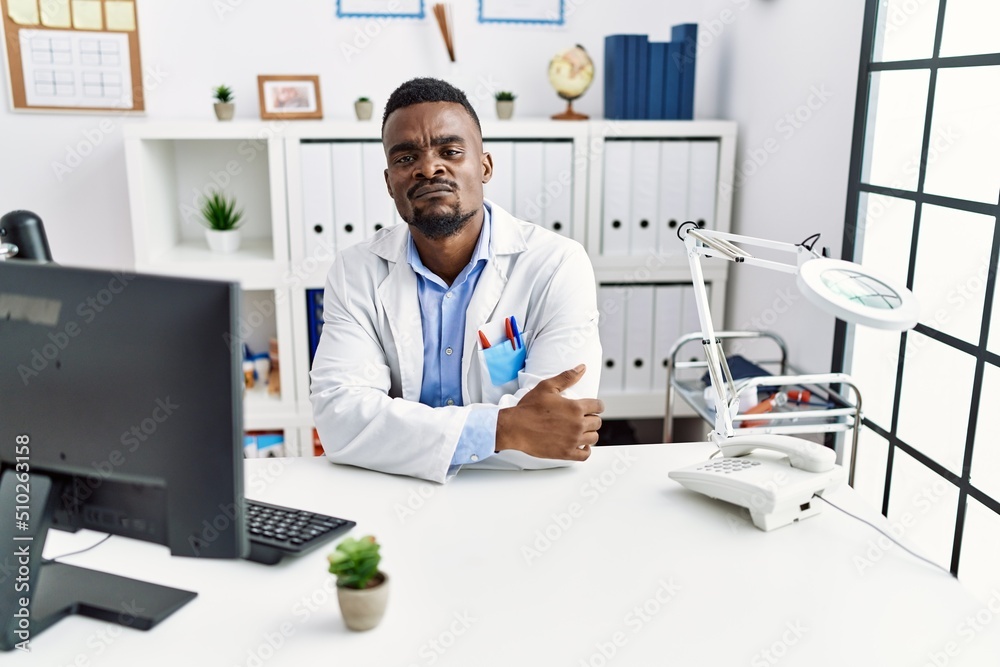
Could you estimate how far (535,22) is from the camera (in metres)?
2.95

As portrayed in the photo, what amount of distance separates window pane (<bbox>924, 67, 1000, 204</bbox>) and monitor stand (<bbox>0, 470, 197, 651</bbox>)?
174 centimetres

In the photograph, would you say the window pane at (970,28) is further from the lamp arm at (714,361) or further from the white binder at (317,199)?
the white binder at (317,199)

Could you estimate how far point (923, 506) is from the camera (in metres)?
1.99

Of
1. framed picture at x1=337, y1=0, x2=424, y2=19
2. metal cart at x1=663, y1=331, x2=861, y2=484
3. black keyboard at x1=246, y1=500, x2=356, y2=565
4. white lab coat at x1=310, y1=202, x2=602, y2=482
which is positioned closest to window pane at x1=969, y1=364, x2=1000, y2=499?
metal cart at x1=663, y1=331, x2=861, y2=484

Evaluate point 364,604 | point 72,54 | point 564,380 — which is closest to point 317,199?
point 72,54

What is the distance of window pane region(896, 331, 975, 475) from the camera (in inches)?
72.2

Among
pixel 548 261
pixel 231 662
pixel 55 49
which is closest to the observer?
pixel 231 662

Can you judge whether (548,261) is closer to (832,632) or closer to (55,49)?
(832,632)

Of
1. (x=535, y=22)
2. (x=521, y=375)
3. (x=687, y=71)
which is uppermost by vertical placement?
(x=535, y=22)

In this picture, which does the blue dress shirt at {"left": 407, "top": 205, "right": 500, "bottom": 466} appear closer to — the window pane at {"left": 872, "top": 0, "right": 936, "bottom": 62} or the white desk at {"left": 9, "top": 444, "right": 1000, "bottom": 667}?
the white desk at {"left": 9, "top": 444, "right": 1000, "bottom": 667}

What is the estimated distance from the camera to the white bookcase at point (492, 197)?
2.64 metres

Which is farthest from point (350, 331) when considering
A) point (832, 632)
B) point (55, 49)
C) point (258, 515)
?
point (55, 49)

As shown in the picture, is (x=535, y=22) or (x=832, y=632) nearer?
(x=832, y=632)

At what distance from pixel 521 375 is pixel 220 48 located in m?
1.89
